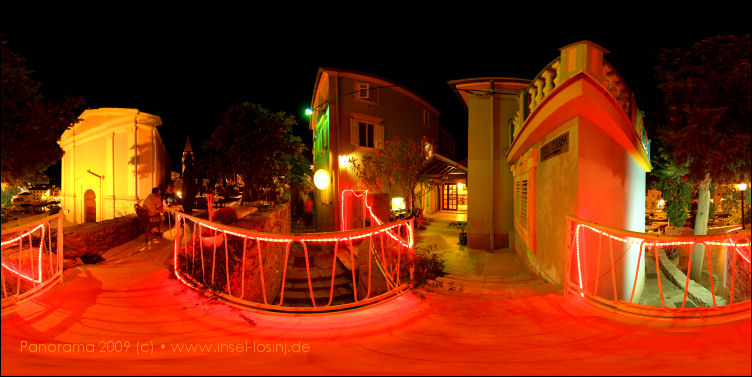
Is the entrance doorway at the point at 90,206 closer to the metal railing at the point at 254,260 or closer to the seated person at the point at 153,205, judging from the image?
the seated person at the point at 153,205

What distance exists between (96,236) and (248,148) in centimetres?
541

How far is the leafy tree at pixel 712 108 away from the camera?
3.44m

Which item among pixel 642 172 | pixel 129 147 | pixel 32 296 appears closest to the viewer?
pixel 32 296

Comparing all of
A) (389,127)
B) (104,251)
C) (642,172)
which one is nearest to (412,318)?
(642,172)

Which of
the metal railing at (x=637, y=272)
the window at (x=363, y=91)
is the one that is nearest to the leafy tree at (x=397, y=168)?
the window at (x=363, y=91)

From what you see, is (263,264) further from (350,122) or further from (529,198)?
(350,122)

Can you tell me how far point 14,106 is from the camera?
3.24m

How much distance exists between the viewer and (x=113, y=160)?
52.1ft

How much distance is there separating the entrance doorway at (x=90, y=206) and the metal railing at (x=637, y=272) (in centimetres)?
2251

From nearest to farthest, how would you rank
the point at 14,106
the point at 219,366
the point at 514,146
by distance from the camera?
the point at 219,366
the point at 14,106
the point at 514,146

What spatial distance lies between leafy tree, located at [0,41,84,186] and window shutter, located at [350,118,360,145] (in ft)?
38.1

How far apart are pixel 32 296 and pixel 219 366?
125 inches

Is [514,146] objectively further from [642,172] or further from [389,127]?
[389,127]

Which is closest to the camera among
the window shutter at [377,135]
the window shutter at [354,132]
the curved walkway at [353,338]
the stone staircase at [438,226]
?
the curved walkway at [353,338]
